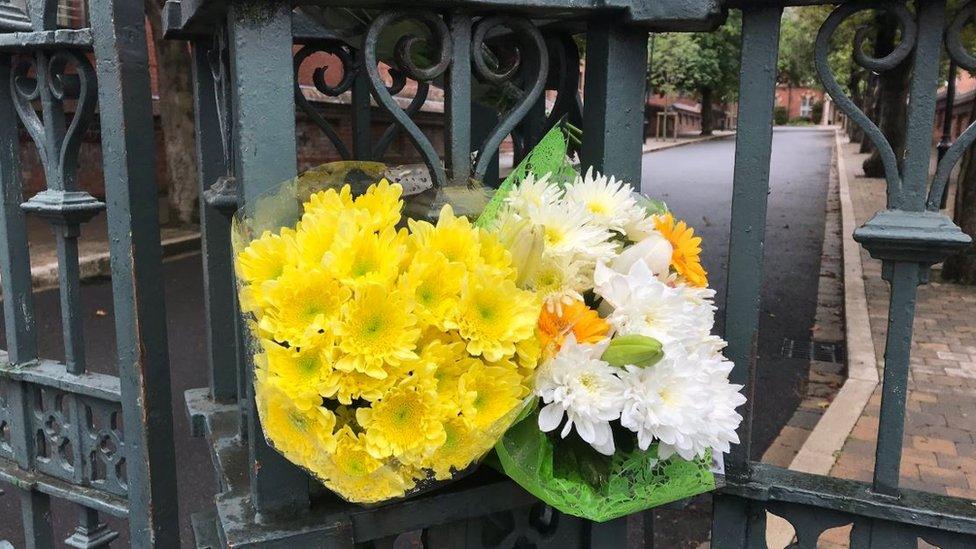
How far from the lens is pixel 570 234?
4.06 ft

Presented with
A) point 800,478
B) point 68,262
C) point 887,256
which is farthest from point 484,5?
point 68,262

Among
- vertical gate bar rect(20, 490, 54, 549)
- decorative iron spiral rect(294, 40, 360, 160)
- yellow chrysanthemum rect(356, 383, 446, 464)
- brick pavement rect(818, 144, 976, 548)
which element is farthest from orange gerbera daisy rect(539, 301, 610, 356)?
brick pavement rect(818, 144, 976, 548)

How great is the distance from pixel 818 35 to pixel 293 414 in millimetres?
1134

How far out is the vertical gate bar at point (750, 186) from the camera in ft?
4.75

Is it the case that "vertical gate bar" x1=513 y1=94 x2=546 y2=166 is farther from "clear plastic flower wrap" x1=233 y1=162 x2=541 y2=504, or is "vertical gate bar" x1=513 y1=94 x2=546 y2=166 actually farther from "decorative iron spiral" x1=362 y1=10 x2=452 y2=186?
"clear plastic flower wrap" x1=233 y1=162 x2=541 y2=504

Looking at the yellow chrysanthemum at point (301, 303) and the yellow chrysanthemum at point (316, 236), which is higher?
the yellow chrysanthemum at point (316, 236)

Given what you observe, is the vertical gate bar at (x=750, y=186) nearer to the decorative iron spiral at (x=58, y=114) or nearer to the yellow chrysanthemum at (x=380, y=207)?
the yellow chrysanthemum at (x=380, y=207)

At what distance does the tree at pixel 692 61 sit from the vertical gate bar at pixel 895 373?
46.2 meters

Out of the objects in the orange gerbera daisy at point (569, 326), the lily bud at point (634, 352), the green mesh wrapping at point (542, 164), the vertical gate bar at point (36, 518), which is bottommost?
the vertical gate bar at point (36, 518)

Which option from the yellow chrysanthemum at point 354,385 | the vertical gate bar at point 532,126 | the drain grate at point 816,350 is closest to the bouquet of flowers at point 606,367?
the yellow chrysanthemum at point 354,385

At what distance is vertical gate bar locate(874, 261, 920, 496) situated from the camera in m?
1.40

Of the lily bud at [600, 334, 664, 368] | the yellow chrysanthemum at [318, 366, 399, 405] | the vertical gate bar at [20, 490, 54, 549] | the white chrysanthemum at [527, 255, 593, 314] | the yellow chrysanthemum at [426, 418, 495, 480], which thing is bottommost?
the vertical gate bar at [20, 490, 54, 549]

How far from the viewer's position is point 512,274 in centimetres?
120

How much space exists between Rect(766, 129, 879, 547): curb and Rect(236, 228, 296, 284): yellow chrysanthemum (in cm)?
260
